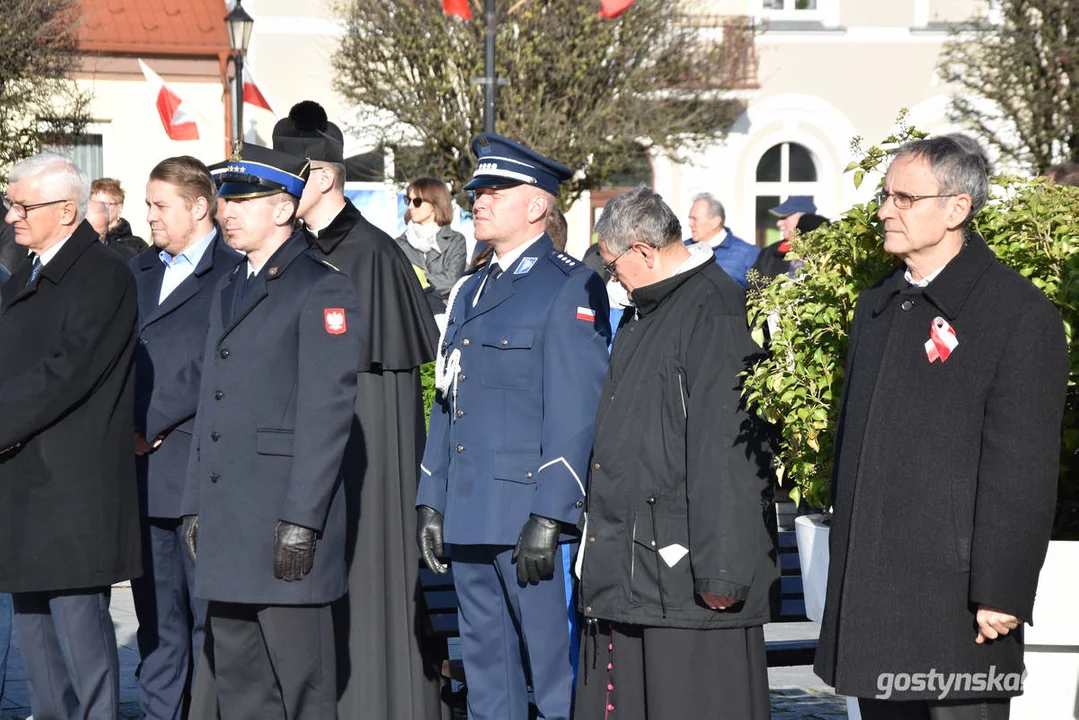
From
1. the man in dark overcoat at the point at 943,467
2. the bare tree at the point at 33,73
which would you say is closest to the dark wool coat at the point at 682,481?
the man in dark overcoat at the point at 943,467

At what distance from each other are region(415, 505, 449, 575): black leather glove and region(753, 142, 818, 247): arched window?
74.3ft

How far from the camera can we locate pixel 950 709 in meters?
3.82

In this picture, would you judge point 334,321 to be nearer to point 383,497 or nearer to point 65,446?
point 383,497

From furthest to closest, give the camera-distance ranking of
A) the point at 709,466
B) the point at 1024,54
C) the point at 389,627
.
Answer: the point at 1024,54, the point at 389,627, the point at 709,466

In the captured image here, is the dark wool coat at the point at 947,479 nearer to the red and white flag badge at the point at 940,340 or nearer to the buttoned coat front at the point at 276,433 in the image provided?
the red and white flag badge at the point at 940,340

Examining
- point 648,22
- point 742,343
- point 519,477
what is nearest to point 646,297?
point 742,343

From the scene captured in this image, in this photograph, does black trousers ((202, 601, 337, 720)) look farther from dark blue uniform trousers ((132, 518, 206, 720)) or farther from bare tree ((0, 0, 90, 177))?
bare tree ((0, 0, 90, 177))

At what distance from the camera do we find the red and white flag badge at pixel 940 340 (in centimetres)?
381

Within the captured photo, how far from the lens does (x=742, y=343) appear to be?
450 cm

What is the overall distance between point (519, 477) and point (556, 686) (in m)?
0.69

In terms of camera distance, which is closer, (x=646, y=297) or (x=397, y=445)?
(x=646, y=297)

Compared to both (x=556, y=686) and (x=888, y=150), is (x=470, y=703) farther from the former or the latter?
(x=888, y=150)

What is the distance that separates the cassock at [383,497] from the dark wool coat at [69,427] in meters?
0.78

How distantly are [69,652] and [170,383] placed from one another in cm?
104
